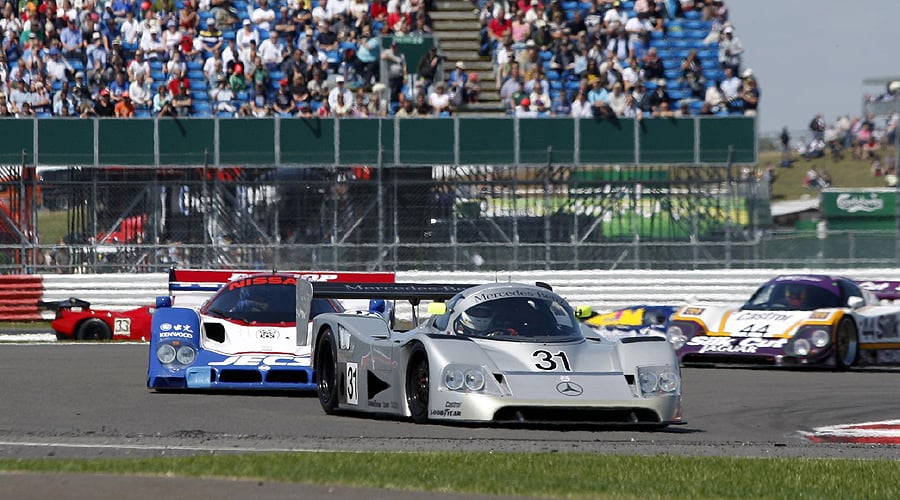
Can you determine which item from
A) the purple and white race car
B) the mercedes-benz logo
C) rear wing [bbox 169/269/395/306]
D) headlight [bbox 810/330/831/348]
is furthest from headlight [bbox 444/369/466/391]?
headlight [bbox 810/330/831/348]

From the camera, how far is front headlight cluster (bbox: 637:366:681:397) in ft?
30.4

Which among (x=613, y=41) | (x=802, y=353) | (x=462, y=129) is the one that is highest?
(x=613, y=41)

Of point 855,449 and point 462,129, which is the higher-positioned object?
point 462,129

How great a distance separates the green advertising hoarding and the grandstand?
6.17 m

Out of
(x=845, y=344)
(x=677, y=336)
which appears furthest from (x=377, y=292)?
(x=845, y=344)

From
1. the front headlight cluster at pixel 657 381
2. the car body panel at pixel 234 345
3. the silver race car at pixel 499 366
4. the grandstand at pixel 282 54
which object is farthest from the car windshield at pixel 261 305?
the grandstand at pixel 282 54

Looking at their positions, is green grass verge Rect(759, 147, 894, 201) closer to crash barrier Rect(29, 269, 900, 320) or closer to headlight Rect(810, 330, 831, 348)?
crash barrier Rect(29, 269, 900, 320)

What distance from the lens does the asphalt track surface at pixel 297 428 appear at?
7.71 m

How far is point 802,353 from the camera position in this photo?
49.3 feet

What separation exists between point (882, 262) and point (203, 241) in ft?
32.6

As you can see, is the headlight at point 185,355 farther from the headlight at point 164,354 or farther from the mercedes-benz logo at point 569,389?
the mercedes-benz logo at point 569,389

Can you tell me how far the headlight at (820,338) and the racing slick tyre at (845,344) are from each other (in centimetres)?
14

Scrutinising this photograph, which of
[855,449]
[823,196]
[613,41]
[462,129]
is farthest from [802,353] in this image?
[823,196]

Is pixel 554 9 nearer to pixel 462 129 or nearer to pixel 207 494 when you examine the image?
pixel 462 129
